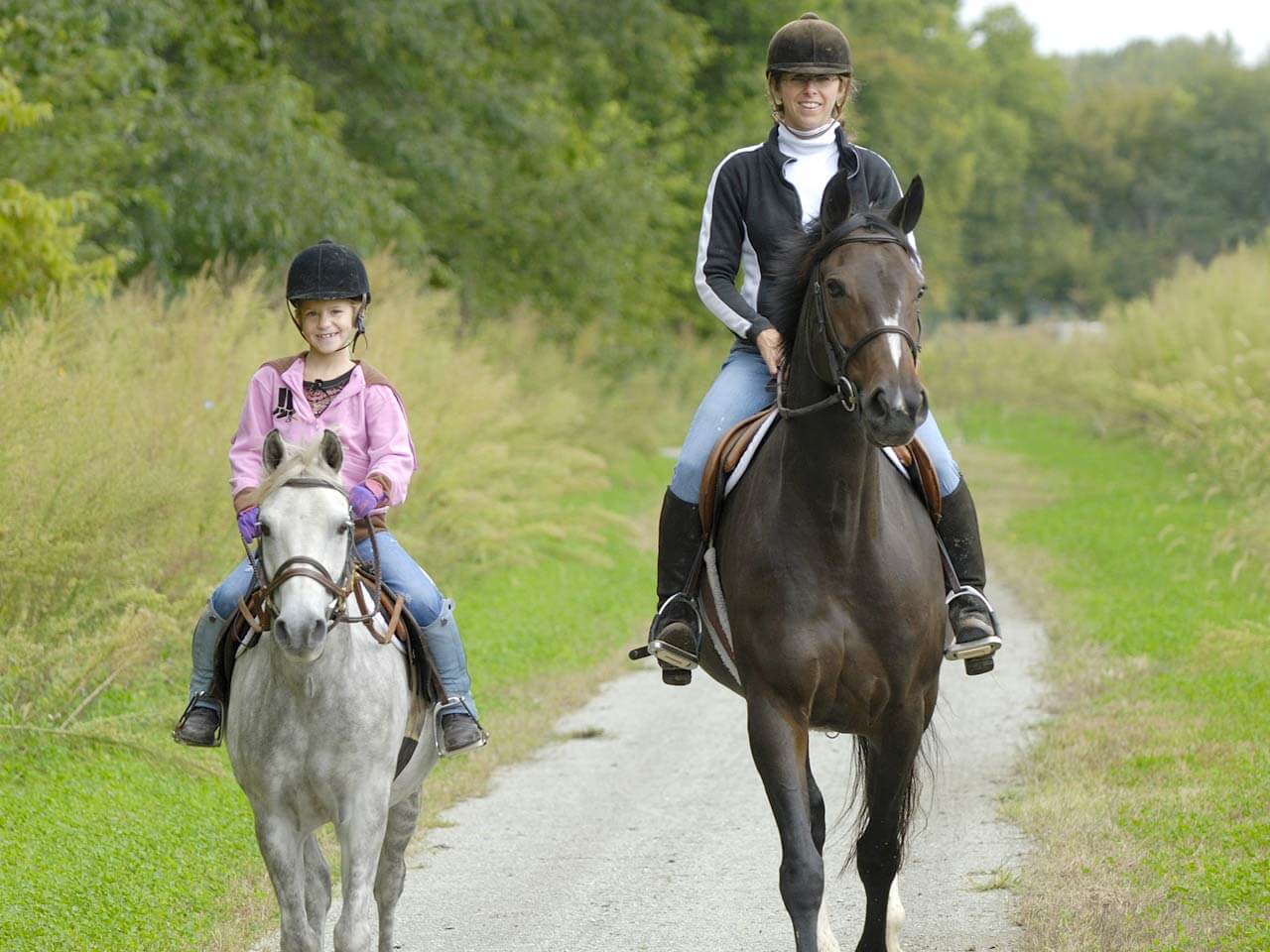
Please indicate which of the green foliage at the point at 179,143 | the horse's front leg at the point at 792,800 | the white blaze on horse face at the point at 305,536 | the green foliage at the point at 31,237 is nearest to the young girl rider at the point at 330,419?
the white blaze on horse face at the point at 305,536

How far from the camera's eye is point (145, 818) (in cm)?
778

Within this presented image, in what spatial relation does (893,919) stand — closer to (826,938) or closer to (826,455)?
(826,938)

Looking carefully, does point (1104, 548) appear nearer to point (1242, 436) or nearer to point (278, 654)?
point (1242, 436)

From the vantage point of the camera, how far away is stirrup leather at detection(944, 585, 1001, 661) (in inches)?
244

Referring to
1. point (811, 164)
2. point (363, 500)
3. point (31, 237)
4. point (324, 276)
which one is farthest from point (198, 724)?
point (31, 237)

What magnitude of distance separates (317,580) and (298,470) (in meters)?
0.40

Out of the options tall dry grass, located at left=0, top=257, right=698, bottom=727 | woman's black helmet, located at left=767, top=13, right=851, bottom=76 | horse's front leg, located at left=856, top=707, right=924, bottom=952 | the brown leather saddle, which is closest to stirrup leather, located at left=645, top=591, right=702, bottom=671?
the brown leather saddle

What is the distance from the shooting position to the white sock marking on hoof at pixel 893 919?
6195 millimetres

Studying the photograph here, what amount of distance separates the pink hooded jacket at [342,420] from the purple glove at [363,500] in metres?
0.21

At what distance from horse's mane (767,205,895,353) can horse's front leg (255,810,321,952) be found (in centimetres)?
232

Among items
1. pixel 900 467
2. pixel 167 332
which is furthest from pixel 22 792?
pixel 167 332

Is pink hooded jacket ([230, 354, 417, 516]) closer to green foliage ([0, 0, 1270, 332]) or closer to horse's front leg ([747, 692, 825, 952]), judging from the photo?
horse's front leg ([747, 692, 825, 952])

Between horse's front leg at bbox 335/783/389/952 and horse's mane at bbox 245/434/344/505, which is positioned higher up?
horse's mane at bbox 245/434/344/505

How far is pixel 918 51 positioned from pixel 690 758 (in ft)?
167
